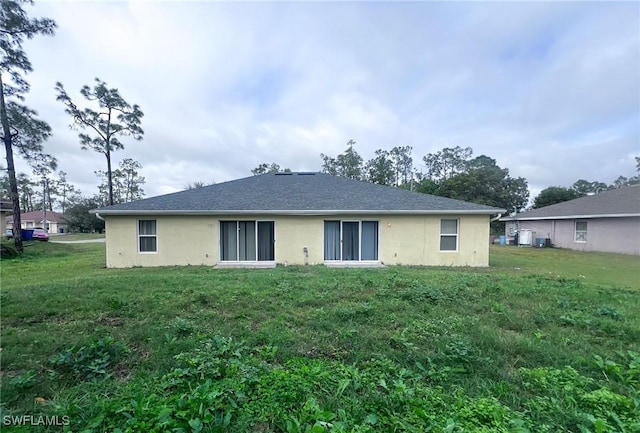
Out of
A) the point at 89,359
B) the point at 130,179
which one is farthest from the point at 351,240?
the point at 130,179

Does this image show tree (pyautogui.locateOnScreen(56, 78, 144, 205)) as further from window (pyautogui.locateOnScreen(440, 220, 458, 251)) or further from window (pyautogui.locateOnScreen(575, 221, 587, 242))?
window (pyautogui.locateOnScreen(575, 221, 587, 242))

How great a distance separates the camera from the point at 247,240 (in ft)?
32.8

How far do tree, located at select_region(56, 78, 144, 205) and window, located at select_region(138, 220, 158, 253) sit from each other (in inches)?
632

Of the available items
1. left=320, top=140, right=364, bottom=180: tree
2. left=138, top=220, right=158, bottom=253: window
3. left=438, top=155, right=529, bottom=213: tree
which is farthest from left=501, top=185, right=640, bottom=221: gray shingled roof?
left=138, top=220, right=158, bottom=253: window

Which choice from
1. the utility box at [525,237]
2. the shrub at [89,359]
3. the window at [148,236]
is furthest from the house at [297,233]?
the utility box at [525,237]

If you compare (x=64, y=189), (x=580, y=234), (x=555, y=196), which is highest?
(x=64, y=189)

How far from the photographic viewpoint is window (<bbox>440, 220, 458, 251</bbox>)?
10.1 meters

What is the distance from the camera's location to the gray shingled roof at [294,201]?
9641mm

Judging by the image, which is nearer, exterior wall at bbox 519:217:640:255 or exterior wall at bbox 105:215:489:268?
exterior wall at bbox 105:215:489:268

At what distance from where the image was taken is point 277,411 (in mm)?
2016

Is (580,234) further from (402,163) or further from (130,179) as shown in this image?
(130,179)

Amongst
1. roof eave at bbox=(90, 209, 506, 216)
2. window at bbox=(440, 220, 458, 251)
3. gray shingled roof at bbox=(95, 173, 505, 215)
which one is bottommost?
window at bbox=(440, 220, 458, 251)

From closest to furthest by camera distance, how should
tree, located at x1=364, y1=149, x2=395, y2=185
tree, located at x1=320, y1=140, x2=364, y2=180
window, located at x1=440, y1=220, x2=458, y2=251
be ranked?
window, located at x1=440, y1=220, x2=458, y2=251 → tree, located at x1=364, y1=149, x2=395, y2=185 → tree, located at x1=320, y1=140, x2=364, y2=180

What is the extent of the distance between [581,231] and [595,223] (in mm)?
1098
